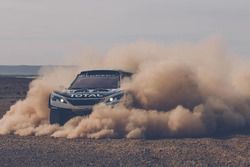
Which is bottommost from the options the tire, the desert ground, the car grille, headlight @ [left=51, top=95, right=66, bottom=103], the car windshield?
the desert ground

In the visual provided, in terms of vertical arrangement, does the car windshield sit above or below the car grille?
above

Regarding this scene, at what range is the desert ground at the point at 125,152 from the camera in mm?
11805

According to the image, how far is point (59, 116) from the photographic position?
17.5 metres

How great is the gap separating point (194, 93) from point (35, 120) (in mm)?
4909

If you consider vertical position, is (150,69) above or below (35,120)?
above

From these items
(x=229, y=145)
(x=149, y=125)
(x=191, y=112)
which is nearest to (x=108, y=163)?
(x=229, y=145)

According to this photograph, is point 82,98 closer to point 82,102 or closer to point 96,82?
point 82,102

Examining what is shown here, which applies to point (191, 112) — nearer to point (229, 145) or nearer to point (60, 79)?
point (229, 145)

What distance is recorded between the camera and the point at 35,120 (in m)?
19.2

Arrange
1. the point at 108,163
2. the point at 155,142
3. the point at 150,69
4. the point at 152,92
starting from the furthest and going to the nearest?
the point at 150,69, the point at 152,92, the point at 155,142, the point at 108,163

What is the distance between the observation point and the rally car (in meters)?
16.9

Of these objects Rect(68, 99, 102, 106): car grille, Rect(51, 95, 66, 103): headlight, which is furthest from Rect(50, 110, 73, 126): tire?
Rect(68, 99, 102, 106): car grille

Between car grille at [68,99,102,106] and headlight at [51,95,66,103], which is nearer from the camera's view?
car grille at [68,99,102,106]

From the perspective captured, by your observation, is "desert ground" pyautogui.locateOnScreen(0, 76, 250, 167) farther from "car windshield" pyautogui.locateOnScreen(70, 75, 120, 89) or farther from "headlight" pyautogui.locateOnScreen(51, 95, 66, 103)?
"car windshield" pyautogui.locateOnScreen(70, 75, 120, 89)
